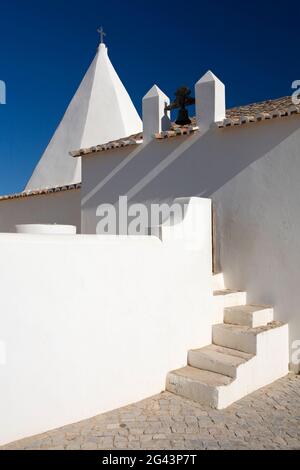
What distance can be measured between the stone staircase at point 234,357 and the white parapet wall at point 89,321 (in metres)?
0.28

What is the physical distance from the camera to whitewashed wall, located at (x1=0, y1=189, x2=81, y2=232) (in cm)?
1238

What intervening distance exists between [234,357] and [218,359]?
27cm

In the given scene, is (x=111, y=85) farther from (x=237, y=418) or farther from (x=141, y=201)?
(x=237, y=418)

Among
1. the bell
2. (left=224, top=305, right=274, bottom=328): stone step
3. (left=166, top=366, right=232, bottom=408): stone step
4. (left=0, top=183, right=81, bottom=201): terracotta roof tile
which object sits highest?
the bell

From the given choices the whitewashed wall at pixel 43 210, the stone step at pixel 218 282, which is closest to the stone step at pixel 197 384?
the stone step at pixel 218 282

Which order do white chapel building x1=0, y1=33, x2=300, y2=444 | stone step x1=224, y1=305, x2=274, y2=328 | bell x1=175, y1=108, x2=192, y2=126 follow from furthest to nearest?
bell x1=175, y1=108, x2=192, y2=126, stone step x1=224, y1=305, x2=274, y2=328, white chapel building x1=0, y1=33, x2=300, y2=444

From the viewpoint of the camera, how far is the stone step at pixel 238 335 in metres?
6.51

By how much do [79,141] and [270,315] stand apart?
10.8 m

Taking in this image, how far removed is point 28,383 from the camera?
4.73 metres

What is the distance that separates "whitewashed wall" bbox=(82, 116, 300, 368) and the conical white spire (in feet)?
23.4

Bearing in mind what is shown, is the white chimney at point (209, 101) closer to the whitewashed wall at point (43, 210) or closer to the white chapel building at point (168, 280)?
the white chapel building at point (168, 280)

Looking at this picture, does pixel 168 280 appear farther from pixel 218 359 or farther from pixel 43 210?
pixel 43 210

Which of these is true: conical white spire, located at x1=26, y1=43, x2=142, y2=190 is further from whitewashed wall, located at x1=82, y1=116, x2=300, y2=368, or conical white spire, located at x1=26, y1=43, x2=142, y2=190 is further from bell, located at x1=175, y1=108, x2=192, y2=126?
whitewashed wall, located at x1=82, y1=116, x2=300, y2=368

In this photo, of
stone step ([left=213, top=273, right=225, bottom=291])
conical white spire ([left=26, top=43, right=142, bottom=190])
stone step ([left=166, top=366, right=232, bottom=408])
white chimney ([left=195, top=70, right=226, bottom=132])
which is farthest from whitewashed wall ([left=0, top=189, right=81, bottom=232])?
stone step ([left=166, top=366, right=232, bottom=408])
